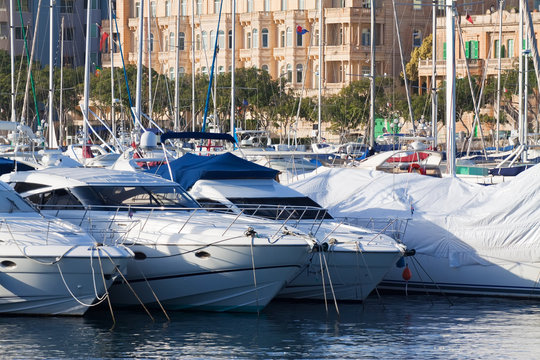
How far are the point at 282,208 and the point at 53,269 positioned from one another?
16.1 ft

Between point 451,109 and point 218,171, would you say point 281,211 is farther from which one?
point 451,109

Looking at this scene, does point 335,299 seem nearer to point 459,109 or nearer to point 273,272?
point 273,272

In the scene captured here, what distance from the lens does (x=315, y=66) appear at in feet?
343

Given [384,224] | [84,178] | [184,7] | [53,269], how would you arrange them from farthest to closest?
[184,7]
[384,224]
[84,178]
[53,269]

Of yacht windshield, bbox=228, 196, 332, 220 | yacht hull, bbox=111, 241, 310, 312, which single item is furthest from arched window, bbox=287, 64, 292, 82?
yacht hull, bbox=111, 241, 310, 312

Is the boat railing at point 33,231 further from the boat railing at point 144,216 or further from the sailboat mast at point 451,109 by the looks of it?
the sailboat mast at point 451,109

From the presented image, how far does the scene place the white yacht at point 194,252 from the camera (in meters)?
19.4

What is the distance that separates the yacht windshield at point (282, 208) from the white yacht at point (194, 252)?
0.95 meters

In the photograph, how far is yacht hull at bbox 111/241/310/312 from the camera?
19.4 metres

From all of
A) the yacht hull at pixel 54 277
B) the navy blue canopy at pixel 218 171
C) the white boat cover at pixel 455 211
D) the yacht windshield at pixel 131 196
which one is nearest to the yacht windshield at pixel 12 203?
the yacht windshield at pixel 131 196

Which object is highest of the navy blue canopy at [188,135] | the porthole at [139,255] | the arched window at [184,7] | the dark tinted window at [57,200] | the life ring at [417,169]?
the arched window at [184,7]

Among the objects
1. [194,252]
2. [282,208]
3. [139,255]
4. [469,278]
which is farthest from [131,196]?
[469,278]

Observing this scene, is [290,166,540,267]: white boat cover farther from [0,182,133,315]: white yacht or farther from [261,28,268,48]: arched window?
[261,28,268,48]: arched window

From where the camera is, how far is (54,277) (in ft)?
61.0
